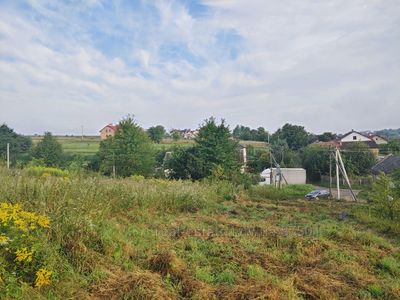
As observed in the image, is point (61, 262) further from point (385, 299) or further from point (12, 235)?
point (385, 299)

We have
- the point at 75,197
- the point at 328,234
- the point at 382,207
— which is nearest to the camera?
the point at 75,197

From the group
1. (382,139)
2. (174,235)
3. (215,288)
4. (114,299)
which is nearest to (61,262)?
(114,299)

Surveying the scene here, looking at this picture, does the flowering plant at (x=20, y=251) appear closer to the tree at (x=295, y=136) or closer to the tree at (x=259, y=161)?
the tree at (x=259, y=161)

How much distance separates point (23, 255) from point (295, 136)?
57513 mm

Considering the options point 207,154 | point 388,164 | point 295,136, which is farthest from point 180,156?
point 295,136

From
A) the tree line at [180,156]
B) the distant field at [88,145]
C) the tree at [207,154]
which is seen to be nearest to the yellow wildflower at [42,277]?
the tree line at [180,156]

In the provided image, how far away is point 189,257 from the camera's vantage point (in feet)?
13.5

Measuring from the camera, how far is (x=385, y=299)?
10.5 ft

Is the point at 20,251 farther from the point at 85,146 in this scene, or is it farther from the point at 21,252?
the point at 85,146

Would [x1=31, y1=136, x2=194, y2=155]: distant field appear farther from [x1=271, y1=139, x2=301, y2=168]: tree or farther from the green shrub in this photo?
the green shrub

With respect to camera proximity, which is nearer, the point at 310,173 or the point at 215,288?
the point at 215,288

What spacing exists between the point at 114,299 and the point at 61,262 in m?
0.78

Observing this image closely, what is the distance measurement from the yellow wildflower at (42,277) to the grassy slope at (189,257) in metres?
0.09

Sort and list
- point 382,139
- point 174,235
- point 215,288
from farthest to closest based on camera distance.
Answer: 1. point 382,139
2. point 174,235
3. point 215,288
